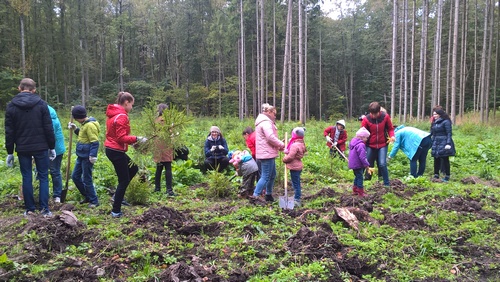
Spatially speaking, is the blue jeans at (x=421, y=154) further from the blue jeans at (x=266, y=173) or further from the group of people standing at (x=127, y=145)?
the blue jeans at (x=266, y=173)

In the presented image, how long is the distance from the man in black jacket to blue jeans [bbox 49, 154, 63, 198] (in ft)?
2.30

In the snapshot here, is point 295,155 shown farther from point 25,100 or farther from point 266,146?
point 25,100

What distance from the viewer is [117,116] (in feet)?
17.6

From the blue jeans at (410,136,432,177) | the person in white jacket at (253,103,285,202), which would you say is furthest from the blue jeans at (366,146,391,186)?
the person in white jacket at (253,103,285,202)

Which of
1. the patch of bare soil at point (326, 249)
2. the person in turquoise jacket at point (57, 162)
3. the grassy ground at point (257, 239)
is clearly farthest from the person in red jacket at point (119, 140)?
the patch of bare soil at point (326, 249)

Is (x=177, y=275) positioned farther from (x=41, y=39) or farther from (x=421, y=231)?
(x=41, y=39)

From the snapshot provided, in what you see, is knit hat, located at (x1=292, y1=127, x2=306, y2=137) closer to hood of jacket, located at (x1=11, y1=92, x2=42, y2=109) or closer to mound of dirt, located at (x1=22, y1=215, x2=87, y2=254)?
mound of dirt, located at (x1=22, y1=215, x2=87, y2=254)

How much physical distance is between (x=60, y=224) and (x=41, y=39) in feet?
121

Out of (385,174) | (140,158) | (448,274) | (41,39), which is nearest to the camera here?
(448,274)

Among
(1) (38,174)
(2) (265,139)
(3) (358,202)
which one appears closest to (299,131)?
(2) (265,139)

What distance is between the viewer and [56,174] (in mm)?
6258

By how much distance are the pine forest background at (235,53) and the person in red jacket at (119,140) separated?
805 inches

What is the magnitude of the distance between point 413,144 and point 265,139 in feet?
13.5

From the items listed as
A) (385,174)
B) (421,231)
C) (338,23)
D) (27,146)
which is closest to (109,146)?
(27,146)
